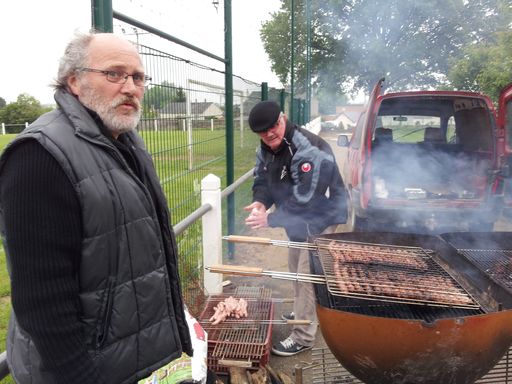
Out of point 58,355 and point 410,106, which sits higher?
point 410,106

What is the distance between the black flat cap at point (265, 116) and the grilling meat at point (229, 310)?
1.55 meters

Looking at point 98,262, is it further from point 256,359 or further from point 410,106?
point 410,106

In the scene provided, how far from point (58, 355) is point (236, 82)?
16.0 feet

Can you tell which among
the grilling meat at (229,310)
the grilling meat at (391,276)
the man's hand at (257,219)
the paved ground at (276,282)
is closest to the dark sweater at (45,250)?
the grilling meat at (391,276)

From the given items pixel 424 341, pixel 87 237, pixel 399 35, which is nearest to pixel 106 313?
pixel 87 237

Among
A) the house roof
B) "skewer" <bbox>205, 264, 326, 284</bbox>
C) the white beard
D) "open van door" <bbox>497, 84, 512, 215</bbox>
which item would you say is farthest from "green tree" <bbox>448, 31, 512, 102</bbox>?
the white beard

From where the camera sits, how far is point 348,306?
2586 mm

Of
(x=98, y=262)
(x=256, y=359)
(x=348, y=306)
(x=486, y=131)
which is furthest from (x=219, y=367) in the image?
(x=486, y=131)

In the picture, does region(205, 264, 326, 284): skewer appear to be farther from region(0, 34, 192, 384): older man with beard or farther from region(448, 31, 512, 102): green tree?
region(448, 31, 512, 102): green tree

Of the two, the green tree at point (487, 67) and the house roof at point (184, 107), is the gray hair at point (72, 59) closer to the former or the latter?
the house roof at point (184, 107)

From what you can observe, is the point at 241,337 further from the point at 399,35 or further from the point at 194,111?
the point at 399,35

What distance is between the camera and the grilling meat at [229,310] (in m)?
3.45

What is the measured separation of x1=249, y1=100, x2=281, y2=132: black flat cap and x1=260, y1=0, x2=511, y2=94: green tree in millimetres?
10000

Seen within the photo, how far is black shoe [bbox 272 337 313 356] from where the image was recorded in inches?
139
